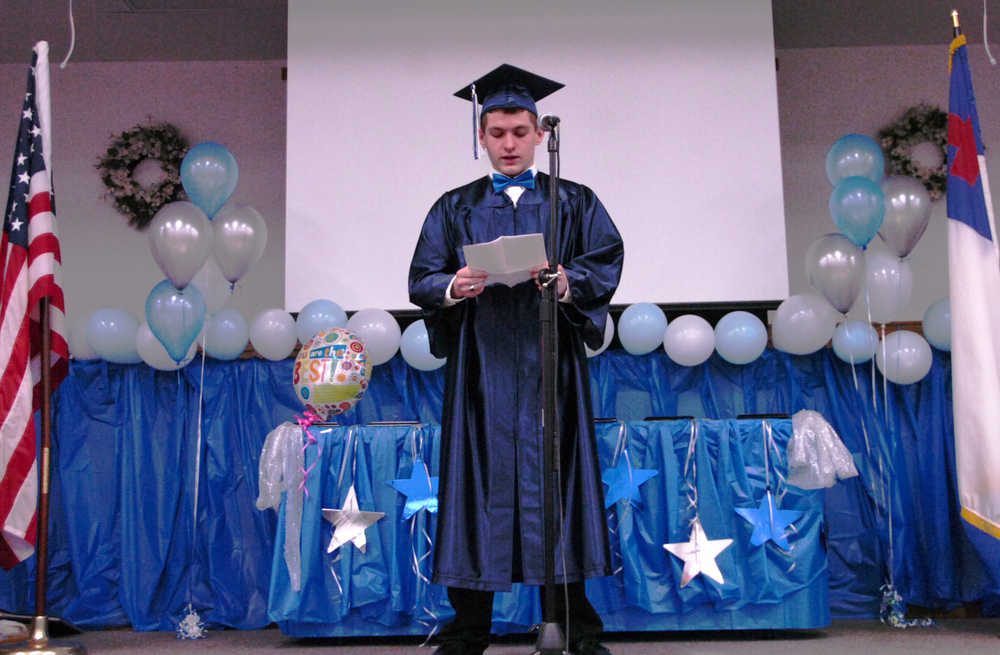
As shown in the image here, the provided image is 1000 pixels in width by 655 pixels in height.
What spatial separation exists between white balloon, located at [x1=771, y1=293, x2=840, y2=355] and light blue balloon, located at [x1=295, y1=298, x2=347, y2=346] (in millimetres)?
2046

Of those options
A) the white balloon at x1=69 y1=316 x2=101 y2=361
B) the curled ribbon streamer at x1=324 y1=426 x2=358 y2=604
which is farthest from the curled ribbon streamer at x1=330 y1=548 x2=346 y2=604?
the white balloon at x1=69 y1=316 x2=101 y2=361

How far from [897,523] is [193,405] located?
3.38m

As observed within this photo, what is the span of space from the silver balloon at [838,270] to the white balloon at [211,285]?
9.14 feet

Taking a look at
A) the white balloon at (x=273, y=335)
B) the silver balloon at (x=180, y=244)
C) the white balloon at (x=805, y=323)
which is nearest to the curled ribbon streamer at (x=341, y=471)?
the white balloon at (x=273, y=335)

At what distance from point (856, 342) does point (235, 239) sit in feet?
9.55

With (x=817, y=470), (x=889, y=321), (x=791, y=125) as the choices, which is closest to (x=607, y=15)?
(x=791, y=125)

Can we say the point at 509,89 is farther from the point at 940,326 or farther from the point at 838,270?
the point at 940,326

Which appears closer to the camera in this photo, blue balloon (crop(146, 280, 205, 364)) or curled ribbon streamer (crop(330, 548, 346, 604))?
curled ribbon streamer (crop(330, 548, 346, 604))

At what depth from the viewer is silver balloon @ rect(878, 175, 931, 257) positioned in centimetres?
430

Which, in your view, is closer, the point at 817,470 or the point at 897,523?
the point at 817,470

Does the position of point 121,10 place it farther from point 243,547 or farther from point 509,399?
point 509,399

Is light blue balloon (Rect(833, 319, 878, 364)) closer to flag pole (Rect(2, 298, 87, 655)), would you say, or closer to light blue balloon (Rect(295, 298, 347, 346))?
light blue balloon (Rect(295, 298, 347, 346))

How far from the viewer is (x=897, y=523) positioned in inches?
176

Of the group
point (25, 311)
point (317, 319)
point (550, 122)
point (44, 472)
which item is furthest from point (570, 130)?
point (44, 472)
